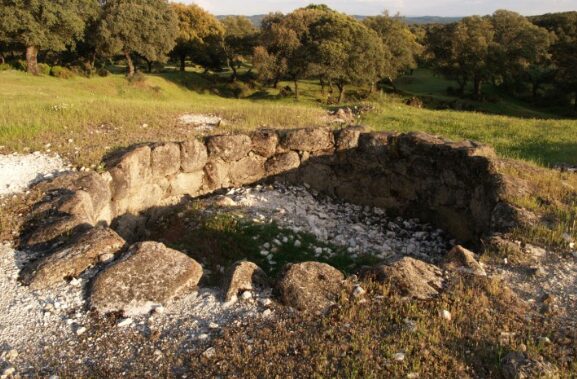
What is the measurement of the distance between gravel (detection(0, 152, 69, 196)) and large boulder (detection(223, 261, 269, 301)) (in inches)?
220

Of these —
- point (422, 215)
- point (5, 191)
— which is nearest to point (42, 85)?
point (5, 191)

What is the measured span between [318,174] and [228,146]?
2914 mm

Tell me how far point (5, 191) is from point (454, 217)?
10613 millimetres

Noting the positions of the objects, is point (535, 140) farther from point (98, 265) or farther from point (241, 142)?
point (98, 265)

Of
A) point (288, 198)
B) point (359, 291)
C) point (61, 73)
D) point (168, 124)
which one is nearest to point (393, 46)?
point (61, 73)

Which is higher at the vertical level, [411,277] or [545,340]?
[411,277]

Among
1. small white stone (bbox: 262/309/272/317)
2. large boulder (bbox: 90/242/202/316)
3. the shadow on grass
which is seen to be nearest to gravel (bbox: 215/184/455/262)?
large boulder (bbox: 90/242/202/316)

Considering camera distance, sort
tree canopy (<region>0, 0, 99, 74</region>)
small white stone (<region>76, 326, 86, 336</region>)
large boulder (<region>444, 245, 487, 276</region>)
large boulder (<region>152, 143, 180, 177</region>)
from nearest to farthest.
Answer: small white stone (<region>76, 326, 86, 336</region>) → large boulder (<region>444, 245, 487, 276</region>) → large boulder (<region>152, 143, 180, 177</region>) → tree canopy (<region>0, 0, 99, 74</region>)

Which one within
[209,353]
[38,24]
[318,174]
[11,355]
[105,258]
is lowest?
[318,174]

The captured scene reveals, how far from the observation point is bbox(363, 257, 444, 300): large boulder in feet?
20.5

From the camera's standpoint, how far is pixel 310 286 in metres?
6.30

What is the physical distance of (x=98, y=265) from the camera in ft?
23.0

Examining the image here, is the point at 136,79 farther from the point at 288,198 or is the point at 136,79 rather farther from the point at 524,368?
the point at 524,368

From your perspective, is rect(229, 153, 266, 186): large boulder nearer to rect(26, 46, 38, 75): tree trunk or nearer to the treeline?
the treeline
